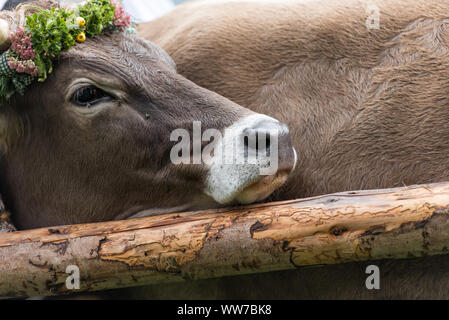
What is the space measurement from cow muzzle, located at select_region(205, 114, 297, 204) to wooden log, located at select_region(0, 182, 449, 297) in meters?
0.09

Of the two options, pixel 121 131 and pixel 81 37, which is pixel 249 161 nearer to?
pixel 121 131

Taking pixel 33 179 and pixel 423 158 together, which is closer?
pixel 423 158

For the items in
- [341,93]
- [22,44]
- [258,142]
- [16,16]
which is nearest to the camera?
[258,142]

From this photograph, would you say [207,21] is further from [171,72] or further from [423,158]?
[423,158]

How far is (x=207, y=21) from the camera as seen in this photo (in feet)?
9.60

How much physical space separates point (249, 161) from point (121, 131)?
636mm

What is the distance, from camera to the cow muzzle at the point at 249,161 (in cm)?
209

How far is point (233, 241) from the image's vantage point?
6.54 ft

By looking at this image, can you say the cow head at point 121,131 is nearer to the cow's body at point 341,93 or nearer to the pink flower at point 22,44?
the pink flower at point 22,44

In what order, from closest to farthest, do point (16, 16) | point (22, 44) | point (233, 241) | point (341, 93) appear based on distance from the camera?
1. point (233, 241)
2. point (22, 44)
3. point (16, 16)
4. point (341, 93)

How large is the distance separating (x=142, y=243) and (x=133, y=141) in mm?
510

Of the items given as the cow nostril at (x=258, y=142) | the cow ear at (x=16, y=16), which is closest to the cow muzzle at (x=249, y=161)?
the cow nostril at (x=258, y=142)

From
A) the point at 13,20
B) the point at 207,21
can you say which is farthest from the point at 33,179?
the point at 207,21

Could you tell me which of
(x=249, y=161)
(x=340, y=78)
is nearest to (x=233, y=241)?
(x=249, y=161)
